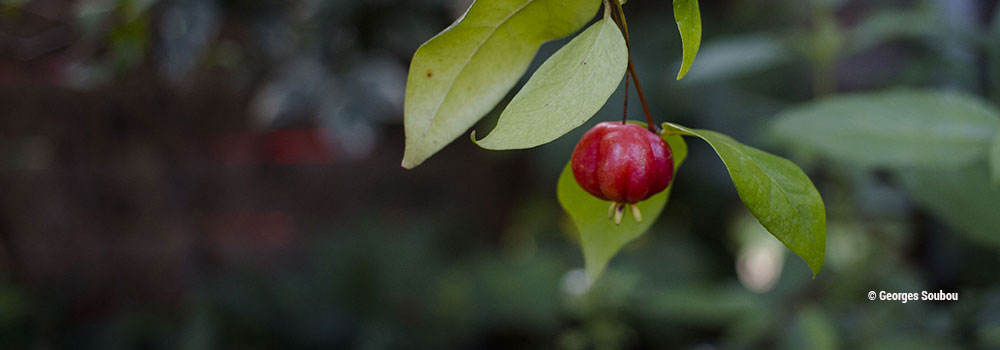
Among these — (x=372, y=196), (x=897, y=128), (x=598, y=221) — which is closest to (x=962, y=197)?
(x=897, y=128)

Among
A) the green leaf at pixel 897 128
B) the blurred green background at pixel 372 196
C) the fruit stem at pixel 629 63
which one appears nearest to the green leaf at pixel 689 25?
the fruit stem at pixel 629 63

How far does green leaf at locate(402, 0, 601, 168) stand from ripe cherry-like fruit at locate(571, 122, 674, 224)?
0.05 metres

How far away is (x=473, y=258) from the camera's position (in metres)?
1.65

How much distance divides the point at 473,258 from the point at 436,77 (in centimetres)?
142

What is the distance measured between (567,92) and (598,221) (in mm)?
104

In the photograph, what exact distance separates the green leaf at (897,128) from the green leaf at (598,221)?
244 mm

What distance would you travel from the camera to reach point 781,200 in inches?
9.5

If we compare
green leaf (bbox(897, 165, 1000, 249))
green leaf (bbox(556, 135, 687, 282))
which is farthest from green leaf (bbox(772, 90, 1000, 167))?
green leaf (bbox(556, 135, 687, 282))

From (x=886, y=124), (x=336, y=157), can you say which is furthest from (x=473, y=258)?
(x=886, y=124)

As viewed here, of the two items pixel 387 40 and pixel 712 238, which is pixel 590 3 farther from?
pixel 712 238

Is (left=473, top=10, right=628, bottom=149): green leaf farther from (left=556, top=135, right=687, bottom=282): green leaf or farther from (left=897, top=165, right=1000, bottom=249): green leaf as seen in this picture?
(left=897, top=165, right=1000, bottom=249): green leaf

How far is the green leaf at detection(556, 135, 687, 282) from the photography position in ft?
1.02

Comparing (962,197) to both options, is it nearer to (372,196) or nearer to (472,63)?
(472,63)

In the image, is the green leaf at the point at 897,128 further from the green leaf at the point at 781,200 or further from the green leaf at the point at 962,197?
the green leaf at the point at 781,200
